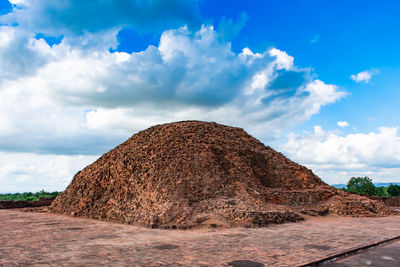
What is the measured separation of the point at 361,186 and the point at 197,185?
41962 millimetres

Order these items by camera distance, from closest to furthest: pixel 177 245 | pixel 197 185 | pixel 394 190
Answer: pixel 177 245
pixel 197 185
pixel 394 190

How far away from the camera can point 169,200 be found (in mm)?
13109

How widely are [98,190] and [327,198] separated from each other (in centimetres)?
1264

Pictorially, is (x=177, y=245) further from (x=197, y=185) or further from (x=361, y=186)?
(x=361, y=186)

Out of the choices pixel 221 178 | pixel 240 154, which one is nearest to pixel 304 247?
pixel 221 178

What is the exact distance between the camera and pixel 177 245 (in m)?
7.94

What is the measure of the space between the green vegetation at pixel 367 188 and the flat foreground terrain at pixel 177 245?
39.7 meters

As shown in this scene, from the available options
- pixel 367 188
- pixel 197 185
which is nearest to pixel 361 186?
pixel 367 188

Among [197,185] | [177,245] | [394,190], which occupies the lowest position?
[177,245]

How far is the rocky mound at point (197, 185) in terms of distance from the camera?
12562 mm

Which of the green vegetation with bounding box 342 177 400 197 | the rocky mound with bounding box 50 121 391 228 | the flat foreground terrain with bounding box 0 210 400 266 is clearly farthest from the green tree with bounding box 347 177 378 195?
the flat foreground terrain with bounding box 0 210 400 266

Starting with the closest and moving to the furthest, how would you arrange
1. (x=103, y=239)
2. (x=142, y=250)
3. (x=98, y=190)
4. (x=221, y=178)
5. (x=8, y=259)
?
1. (x=8, y=259)
2. (x=142, y=250)
3. (x=103, y=239)
4. (x=221, y=178)
5. (x=98, y=190)

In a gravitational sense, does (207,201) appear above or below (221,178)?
below

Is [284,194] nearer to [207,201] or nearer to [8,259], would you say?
[207,201]
